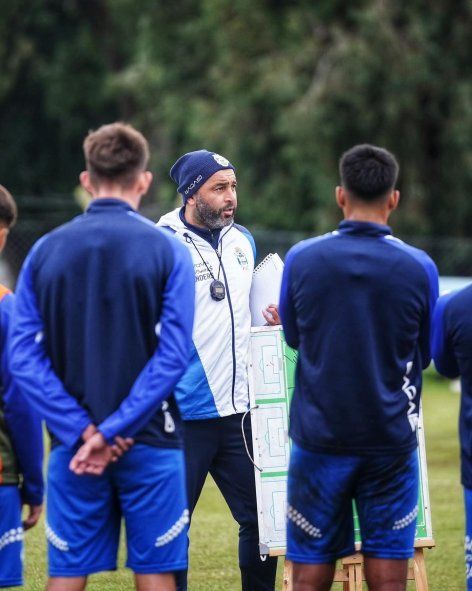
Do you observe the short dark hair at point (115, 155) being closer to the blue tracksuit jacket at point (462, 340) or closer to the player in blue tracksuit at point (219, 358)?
the blue tracksuit jacket at point (462, 340)

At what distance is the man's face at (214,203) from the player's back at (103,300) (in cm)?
177

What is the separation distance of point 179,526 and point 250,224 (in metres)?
25.7

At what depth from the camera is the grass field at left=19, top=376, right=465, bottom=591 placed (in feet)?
24.0

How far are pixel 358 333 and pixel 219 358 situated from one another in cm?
166

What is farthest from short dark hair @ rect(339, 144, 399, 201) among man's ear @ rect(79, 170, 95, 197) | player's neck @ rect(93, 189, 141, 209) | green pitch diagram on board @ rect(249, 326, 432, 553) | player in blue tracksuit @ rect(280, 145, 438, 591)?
green pitch diagram on board @ rect(249, 326, 432, 553)

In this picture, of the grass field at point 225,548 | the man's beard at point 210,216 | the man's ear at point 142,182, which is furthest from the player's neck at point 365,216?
the grass field at point 225,548

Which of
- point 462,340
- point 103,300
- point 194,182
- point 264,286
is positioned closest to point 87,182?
point 103,300

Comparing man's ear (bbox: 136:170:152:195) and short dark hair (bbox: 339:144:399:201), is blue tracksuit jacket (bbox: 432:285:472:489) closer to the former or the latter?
short dark hair (bbox: 339:144:399:201)

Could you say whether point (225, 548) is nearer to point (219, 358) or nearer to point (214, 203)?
point (219, 358)

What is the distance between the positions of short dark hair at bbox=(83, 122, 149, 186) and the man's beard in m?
1.72

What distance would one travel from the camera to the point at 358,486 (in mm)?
4863

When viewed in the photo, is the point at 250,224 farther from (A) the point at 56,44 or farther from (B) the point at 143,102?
(A) the point at 56,44

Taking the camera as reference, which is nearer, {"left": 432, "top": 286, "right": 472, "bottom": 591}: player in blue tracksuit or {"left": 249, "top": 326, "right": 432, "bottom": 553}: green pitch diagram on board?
{"left": 432, "top": 286, "right": 472, "bottom": 591}: player in blue tracksuit

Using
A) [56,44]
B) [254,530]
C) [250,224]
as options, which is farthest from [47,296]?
[56,44]
